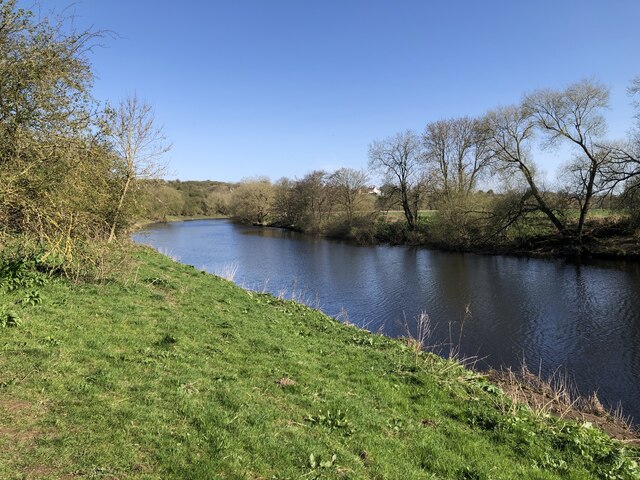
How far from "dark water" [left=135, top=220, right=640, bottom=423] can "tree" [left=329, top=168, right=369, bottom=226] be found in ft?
68.4

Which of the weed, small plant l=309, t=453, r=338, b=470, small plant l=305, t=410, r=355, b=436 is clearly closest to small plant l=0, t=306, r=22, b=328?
small plant l=305, t=410, r=355, b=436

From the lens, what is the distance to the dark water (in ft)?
42.8

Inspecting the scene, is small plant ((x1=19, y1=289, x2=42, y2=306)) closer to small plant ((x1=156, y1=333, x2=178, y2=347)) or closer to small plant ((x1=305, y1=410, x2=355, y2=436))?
small plant ((x1=156, y1=333, x2=178, y2=347))

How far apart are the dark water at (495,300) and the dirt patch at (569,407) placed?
1.09m

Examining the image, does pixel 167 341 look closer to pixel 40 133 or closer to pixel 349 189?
pixel 40 133

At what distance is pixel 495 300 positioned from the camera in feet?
68.0

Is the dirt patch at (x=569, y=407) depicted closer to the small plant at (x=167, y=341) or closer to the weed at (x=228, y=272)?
the small plant at (x=167, y=341)

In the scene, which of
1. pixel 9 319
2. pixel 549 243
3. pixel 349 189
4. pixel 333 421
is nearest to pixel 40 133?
pixel 9 319

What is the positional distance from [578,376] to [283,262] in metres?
24.7

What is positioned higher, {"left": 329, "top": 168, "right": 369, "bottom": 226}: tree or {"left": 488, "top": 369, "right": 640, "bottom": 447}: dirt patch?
{"left": 329, "top": 168, "right": 369, "bottom": 226}: tree

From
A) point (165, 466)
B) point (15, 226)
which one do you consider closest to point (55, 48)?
point (15, 226)

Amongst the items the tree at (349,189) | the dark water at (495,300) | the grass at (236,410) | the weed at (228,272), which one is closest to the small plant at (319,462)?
the grass at (236,410)

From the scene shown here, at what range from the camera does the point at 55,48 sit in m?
6.06

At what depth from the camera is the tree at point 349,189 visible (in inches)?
2307
